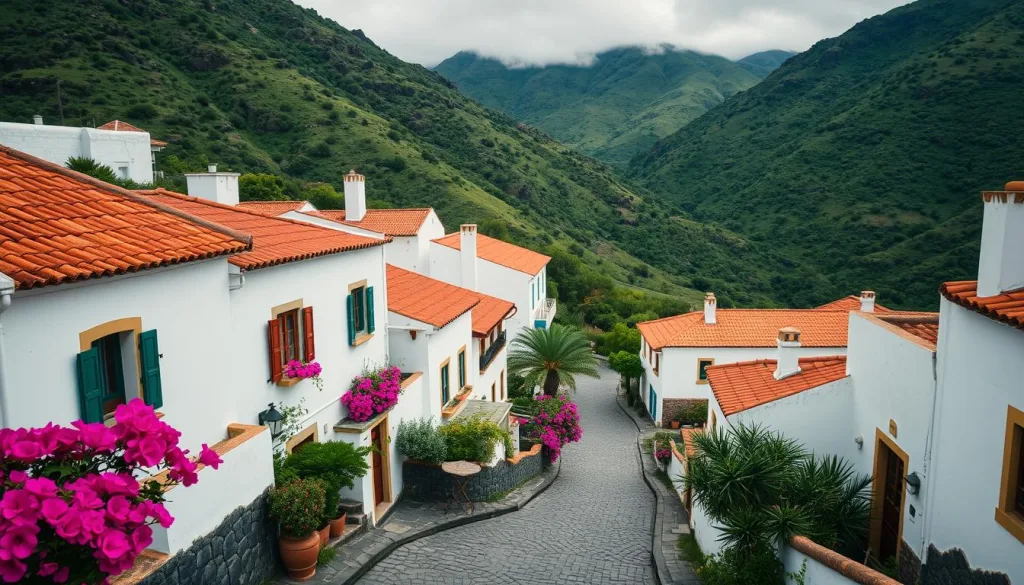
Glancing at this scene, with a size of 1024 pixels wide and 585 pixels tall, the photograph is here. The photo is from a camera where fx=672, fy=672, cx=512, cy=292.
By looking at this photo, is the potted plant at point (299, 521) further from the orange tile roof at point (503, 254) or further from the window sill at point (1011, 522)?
the orange tile roof at point (503, 254)

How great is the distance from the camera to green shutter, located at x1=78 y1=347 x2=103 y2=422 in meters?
6.70

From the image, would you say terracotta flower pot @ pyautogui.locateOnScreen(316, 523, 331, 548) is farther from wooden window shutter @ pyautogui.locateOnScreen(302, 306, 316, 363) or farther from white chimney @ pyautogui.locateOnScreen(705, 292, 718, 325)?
white chimney @ pyautogui.locateOnScreen(705, 292, 718, 325)

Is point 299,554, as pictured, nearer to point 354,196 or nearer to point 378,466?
point 378,466

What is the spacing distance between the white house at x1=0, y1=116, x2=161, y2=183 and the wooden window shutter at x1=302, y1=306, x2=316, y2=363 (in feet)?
83.1

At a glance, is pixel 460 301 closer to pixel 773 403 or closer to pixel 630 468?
pixel 630 468

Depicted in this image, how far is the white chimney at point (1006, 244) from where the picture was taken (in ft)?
22.8

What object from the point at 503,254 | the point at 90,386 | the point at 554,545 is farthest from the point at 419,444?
the point at 503,254

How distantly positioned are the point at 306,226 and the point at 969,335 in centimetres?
1157

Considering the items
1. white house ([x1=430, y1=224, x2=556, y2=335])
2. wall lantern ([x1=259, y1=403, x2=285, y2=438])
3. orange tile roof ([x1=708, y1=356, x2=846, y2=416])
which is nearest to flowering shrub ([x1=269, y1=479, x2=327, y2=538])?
wall lantern ([x1=259, y1=403, x2=285, y2=438])

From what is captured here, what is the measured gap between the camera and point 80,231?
24.1 feet

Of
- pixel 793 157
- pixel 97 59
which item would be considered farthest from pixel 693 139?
pixel 97 59

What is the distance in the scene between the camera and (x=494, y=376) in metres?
24.6

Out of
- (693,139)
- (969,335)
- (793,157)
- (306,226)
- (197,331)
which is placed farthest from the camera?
(693,139)

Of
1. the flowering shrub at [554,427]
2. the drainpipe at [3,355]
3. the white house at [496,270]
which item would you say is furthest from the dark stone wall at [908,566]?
the white house at [496,270]
